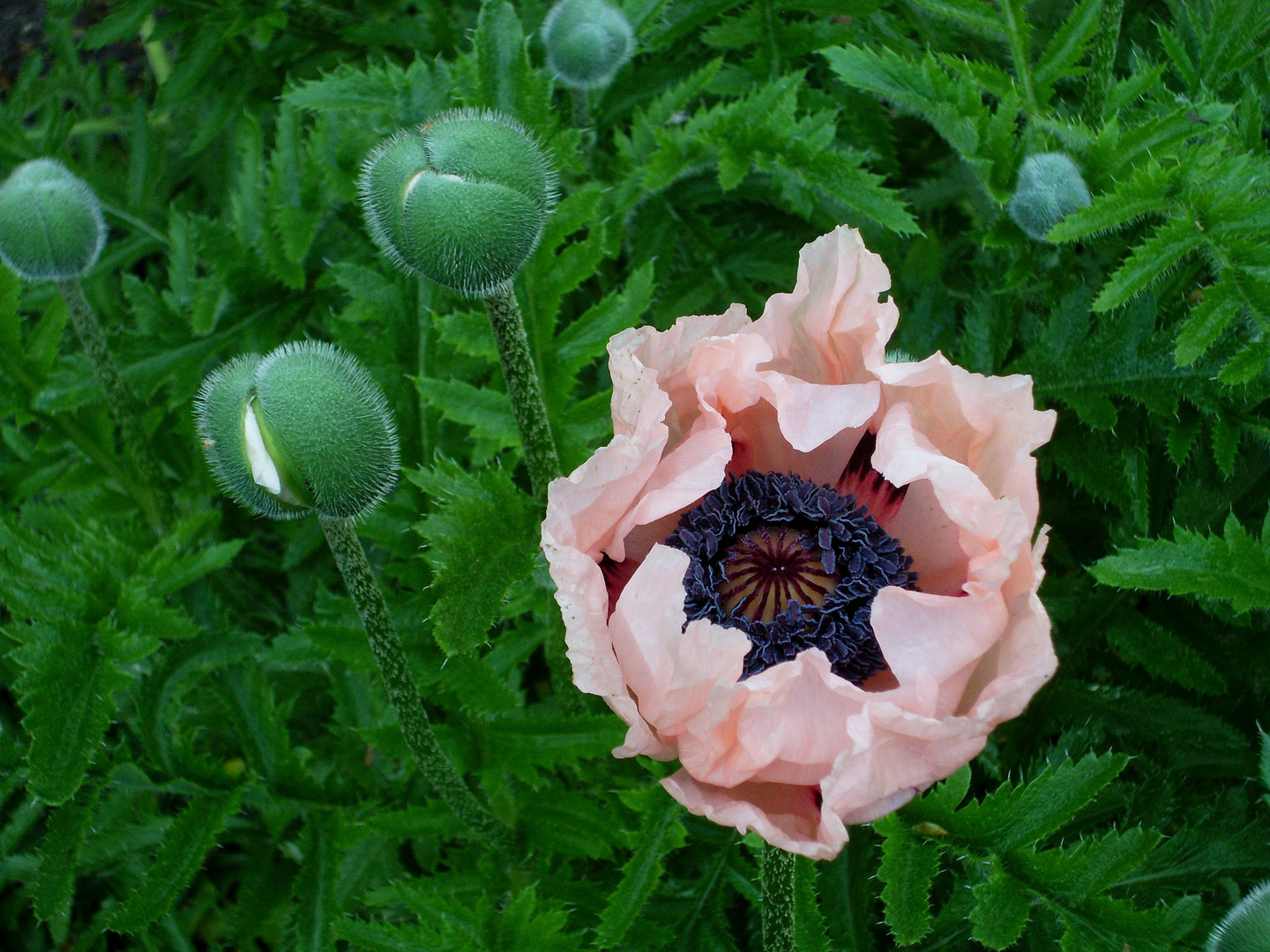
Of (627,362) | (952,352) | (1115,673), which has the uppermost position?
(627,362)

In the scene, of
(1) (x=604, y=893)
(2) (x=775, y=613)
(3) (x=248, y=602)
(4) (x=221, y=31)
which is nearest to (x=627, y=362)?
(2) (x=775, y=613)

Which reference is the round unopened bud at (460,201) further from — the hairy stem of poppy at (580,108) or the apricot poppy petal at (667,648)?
the hairy stem of poppy at (580,108)

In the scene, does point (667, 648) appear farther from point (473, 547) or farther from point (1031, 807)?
point (1031, 807)

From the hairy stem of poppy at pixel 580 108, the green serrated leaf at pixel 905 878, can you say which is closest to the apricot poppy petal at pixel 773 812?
the green serrated leaf at pixel 905 878

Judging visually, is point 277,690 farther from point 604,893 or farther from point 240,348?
point 604,893

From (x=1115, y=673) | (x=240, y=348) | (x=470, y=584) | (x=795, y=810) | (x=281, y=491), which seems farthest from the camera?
(x=240, y=348)

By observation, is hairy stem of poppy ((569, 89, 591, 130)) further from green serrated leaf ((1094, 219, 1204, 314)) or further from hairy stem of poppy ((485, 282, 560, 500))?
green serrated leaf ((1094, 219, 1204, 314))

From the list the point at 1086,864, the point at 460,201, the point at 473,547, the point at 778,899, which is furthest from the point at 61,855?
the point at 1086,864
